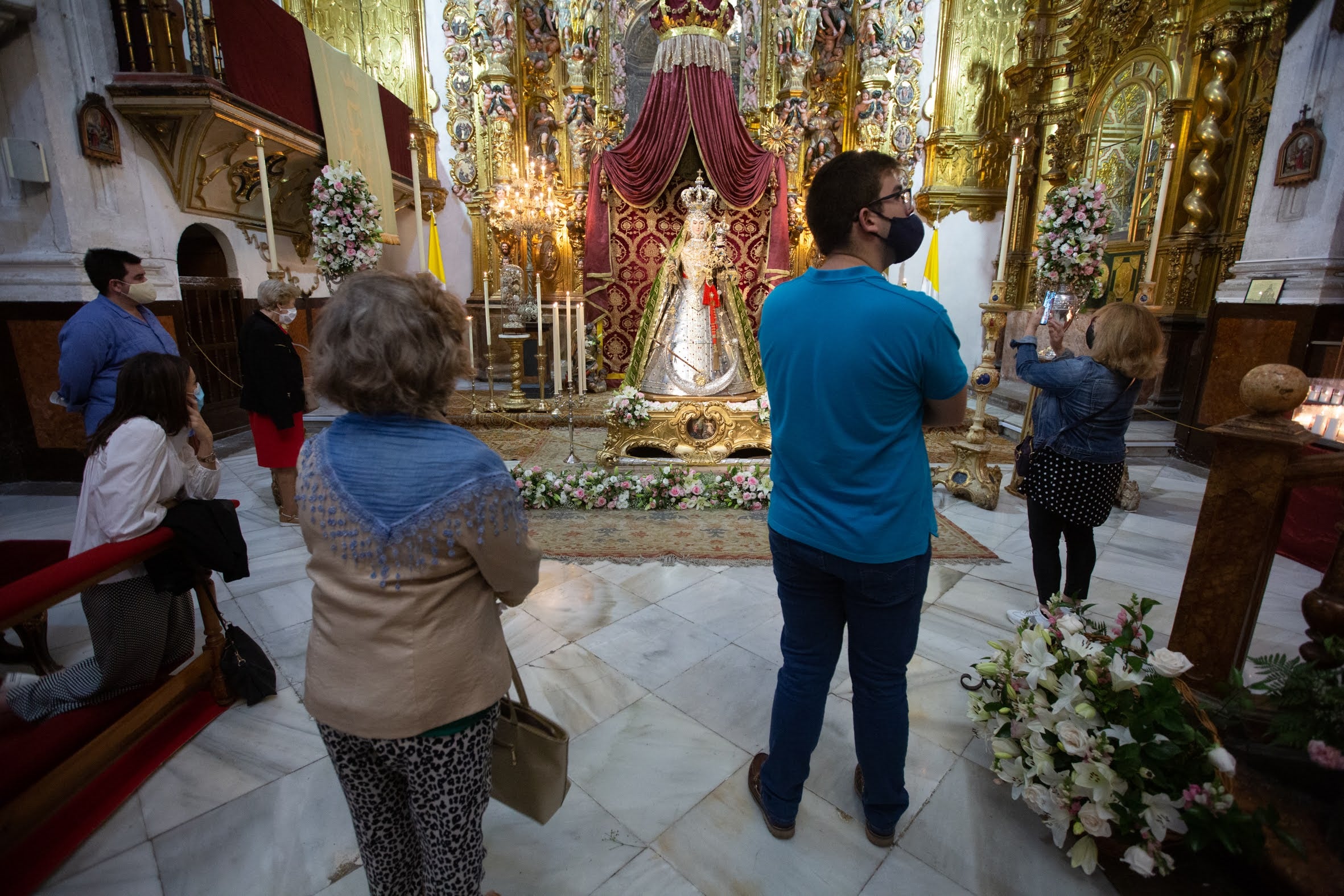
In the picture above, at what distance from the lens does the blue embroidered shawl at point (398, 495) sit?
1.09 m

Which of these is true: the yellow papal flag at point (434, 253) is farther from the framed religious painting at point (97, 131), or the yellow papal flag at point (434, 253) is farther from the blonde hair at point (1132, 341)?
the blonde hair at point (1132, 341)

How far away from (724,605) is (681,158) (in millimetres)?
6437

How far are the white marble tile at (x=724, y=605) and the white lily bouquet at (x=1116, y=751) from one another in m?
1.24

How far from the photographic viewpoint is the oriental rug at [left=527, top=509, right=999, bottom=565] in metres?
3.79

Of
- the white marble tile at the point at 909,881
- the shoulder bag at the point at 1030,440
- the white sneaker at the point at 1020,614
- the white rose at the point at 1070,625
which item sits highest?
the shoulder bag at the point at 1030,440

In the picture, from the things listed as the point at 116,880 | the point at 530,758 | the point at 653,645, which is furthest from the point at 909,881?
the point at 116,880

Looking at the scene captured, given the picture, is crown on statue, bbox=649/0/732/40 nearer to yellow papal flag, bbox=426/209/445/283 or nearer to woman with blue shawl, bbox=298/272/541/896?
yellow papal flag, bbox=426/209/445/283

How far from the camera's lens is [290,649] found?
2857 millimetres

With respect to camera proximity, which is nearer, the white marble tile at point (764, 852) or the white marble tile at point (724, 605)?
the white marble tile at point (764, 852)

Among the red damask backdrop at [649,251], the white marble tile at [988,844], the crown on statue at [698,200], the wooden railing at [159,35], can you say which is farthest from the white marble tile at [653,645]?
the red damask backdrop at [649,251]

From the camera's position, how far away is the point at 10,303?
465cm

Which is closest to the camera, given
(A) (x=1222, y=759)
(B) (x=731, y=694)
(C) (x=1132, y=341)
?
(A) (x=1222, y=759)

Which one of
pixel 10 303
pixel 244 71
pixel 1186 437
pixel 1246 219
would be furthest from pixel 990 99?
pixel 10 303

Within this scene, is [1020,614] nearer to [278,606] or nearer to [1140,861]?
[1140,861]
